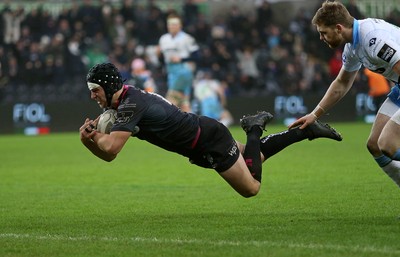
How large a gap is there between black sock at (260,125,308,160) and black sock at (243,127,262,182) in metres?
0.17

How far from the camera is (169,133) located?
8.29 metres

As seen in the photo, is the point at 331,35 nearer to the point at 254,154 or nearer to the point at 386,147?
the point at 386,147

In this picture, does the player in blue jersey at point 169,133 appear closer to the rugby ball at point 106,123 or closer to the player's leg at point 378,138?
the rugby ball at point 106,123

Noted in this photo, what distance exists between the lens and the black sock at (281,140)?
30.0 ft

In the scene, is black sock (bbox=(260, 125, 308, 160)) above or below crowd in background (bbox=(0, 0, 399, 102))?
above

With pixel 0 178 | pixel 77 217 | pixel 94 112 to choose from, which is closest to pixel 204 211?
pixel 77 217

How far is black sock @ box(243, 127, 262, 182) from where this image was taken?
876 centimetres

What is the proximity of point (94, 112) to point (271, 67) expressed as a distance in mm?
5926

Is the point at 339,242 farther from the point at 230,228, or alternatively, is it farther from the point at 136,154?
the point at 136,154

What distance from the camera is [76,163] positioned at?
Result: 1642 centimetres

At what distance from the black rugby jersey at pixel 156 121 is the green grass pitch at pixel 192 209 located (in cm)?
81

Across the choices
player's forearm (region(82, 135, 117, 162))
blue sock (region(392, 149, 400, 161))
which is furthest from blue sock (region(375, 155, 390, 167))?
player's forearm (region(82, 135, 117, 162))

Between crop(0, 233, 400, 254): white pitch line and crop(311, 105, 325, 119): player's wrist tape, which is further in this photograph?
crop(311, 105, 325, 119): player's wrist tape

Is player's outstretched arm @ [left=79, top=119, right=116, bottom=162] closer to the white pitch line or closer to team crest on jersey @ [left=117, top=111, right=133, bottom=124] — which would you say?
team crest on jersey @ [left=117, top=111, right=133, bottom=124]
